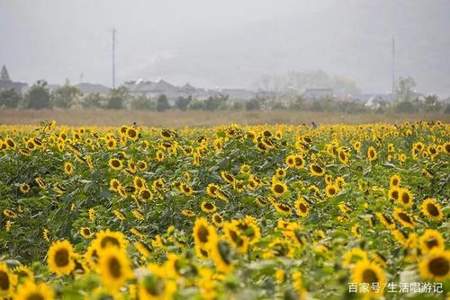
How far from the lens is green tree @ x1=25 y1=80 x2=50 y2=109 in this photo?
39.1 meters

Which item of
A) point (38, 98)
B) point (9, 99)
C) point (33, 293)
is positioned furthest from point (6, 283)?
point (9, 99)

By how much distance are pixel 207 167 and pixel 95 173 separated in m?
1.29

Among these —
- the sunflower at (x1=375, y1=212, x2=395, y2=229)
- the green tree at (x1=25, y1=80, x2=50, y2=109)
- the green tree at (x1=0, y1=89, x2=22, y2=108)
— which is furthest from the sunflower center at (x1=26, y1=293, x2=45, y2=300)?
the green tree at (x1=0, y1=89, x2=22, y2=108)

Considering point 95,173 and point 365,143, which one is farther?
point 365,143

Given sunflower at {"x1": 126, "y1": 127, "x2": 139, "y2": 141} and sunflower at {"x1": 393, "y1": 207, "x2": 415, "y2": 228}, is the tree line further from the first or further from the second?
sunflower at {"x1": 393, "y1": 207, "x2": 415, "y2": 228}

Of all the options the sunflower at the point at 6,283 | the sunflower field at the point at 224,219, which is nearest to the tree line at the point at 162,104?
the sunflower field at the point at 224,219

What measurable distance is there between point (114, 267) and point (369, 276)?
102 centimetres

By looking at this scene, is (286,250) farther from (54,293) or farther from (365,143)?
(365,143)

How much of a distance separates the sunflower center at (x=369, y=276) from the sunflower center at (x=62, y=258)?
1.43 metres

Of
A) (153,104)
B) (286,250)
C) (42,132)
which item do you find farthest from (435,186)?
(153,104)

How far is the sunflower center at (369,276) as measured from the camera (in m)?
2.80

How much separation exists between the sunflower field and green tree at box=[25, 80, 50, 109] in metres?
28.8

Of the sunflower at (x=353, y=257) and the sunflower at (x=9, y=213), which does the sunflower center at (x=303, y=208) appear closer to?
the sunflower at (x=353, y=257)

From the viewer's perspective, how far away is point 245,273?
278cm
